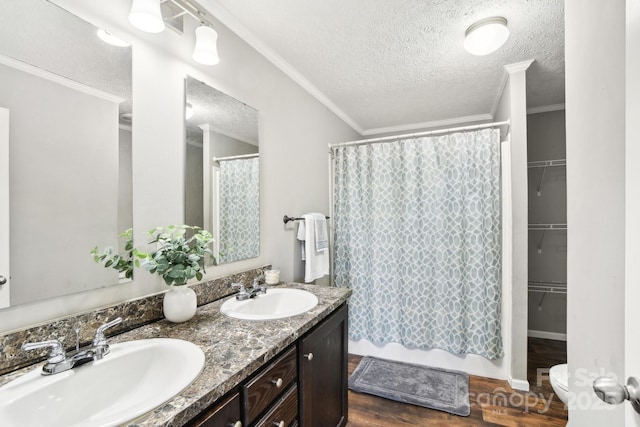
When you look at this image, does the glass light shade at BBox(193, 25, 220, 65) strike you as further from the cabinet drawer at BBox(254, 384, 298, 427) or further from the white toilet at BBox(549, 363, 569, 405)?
the white toilet at BBox(549, 363, 569, 405)

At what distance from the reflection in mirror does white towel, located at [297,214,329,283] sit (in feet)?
1.47

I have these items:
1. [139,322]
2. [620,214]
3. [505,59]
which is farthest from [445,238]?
[139,322]

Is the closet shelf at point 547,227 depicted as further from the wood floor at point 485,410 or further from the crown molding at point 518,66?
the crown molding at point 518,66

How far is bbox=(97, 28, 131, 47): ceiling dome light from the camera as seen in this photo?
1081 mm

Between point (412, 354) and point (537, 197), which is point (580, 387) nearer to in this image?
point (412, 354)

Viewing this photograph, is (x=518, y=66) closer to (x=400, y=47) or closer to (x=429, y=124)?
(x=400, y=47)

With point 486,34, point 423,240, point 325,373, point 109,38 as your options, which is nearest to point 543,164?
point 423,240

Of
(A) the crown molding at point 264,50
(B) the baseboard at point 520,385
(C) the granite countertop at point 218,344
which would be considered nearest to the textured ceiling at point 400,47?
(A) the crown molding at point 264,50

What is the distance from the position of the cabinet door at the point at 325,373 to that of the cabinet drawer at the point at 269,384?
7cm

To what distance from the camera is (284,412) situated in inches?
41.8

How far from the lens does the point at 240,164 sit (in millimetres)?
1735

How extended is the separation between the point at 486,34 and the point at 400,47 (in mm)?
503

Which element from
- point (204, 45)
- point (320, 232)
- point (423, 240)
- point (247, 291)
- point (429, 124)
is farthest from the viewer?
point (429, 124)

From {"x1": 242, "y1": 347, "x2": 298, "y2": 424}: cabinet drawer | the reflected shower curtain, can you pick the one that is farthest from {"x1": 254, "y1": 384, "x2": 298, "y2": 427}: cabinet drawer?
the reflected shower curtain
